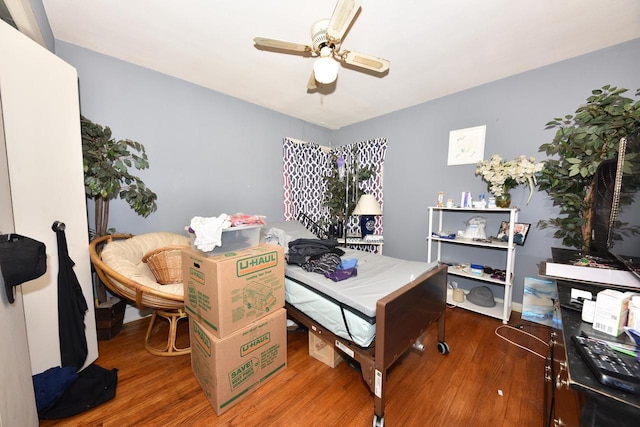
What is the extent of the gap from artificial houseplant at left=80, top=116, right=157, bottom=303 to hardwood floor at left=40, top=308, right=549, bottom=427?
0.98m

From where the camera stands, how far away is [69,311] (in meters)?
1.47

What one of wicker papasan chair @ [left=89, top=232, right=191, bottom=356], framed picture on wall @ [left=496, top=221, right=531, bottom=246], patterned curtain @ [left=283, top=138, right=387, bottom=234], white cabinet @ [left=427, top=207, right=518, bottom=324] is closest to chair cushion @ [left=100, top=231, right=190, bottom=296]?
A: wicker papasan chair @ [left=89, top=232, right=191, bottom=356]

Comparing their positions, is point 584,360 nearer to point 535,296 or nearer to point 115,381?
point 535,296

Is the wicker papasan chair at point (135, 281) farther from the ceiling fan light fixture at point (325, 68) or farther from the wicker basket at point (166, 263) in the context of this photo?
the ceiling fan light fixture at point (325, 68)

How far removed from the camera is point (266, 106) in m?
3.15

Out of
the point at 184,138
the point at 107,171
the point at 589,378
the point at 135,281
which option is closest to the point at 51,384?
the point at 135,281

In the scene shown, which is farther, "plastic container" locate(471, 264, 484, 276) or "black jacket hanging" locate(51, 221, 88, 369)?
"plastic container" locate(471, 264, 484, 276)

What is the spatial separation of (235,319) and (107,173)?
5.24 ft

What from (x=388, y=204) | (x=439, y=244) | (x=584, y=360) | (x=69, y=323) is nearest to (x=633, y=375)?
(x=584, y=360)

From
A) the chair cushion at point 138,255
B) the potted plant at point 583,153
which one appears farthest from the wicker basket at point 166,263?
the potted plant at point 583,153

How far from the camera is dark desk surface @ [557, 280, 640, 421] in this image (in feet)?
1.83

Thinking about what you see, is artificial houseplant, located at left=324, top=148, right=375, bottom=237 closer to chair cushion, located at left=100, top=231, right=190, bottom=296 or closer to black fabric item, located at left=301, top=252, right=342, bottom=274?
black fabric item, located at left=301, top=252, right=342, bottom=274

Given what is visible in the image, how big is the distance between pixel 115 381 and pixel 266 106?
3.13 metres

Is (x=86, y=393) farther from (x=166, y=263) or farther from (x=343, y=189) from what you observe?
(x=343, y=189)
